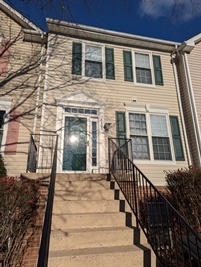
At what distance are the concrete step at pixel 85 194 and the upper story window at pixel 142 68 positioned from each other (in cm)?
498

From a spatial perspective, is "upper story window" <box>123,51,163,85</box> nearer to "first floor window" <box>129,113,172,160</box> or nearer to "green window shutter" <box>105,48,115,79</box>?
"green window shutter" <box>105,48,115,79</box>

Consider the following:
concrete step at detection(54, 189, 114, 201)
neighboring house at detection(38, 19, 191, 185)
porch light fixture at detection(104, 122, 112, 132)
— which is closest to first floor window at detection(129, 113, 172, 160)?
neighboring house at detection(38, 19, 191, 185)

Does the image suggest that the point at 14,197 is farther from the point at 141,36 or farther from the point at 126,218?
the point at 141,36

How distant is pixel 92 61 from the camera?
7.43 m

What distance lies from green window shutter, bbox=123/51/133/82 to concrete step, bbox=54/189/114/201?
497cm

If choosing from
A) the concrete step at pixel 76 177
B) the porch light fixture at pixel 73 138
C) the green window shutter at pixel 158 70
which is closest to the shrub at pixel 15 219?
the concrete step at pixel 76 177

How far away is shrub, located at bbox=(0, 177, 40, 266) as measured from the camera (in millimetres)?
3285

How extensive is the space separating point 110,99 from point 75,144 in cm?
216

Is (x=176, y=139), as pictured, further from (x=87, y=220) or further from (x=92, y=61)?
(x=87, y=220)

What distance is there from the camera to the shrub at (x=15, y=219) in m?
3.29

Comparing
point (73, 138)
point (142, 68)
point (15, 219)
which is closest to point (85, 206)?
point (15, 219)

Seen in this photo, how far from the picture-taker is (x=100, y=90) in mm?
7070

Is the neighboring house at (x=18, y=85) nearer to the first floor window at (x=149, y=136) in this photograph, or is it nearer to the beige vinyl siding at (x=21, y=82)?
the beige vinyl siding at (x=21, y=82)

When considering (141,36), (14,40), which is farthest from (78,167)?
(141,36)
